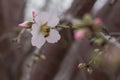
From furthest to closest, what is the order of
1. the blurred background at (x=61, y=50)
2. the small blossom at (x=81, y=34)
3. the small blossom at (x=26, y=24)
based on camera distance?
the blurred background at (x=61, y=50), the small blossom at (x=26, y=24), the small blossom at (x=81, y=34)

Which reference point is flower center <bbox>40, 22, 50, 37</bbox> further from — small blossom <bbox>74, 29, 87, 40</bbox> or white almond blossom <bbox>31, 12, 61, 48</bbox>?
small blossom <bbox>74, 29, 87, 40</bbox>

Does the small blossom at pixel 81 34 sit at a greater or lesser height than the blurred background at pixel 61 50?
greater

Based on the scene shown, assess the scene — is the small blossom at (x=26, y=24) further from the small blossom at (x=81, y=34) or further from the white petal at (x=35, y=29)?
the small blossom at (x=81, y=34)

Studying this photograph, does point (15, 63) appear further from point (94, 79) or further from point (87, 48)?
point (94, 79)

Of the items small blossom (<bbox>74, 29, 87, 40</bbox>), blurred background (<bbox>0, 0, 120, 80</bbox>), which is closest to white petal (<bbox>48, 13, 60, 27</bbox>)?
blurred background (<bbox>0, 0, 120, 80</bbox>)

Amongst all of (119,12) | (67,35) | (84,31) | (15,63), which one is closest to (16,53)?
(15,63)

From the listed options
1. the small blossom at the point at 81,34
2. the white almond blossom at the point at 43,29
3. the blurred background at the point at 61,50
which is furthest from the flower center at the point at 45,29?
the small blossom at the point at 81,34
